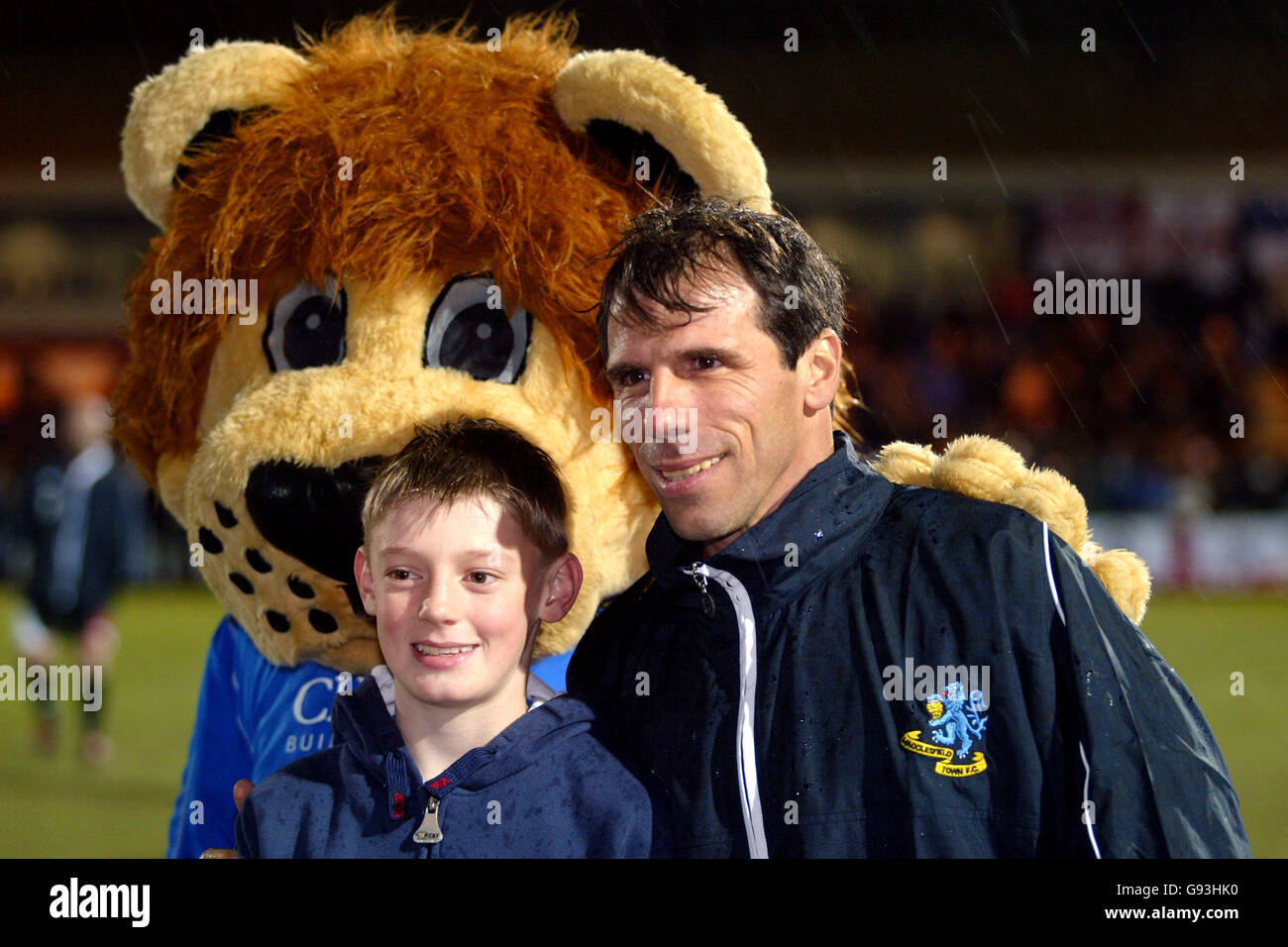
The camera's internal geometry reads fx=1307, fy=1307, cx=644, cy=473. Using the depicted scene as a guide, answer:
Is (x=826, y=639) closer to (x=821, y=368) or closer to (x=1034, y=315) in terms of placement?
(x=821, y=368)

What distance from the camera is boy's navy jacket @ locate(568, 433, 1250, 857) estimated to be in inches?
62.4

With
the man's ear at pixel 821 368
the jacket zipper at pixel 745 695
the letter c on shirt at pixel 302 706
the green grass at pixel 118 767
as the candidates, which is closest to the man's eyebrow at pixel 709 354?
the man's ear at pixel 821 368

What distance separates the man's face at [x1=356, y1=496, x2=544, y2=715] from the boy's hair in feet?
0.06

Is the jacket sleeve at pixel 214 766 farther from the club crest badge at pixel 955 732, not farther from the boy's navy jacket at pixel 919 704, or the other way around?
the club crest badge at pixel 955 732

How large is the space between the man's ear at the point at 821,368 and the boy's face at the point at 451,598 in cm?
46

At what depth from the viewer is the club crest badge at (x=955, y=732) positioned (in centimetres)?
162

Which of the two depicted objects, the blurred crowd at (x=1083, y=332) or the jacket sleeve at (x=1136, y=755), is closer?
the jacket sleeve at (x=1136, y=755)

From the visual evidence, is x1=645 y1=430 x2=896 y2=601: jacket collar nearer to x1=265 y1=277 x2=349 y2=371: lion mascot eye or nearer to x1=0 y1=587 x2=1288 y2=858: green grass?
x1=265 y1=277 x2=349 y2=371: lion mascot eye

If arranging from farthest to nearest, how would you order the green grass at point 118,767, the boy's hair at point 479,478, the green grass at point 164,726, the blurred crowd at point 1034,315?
the blurred crowd at point 1034,315 → the green grass at point 164,726 → the green grass at point 118,767 → the boy's hair at point 479,478

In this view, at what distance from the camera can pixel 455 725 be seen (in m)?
1.83

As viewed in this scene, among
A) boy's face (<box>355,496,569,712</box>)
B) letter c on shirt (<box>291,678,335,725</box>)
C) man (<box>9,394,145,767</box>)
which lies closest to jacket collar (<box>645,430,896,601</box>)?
boy's face (<box>355,496,569,712</box>)

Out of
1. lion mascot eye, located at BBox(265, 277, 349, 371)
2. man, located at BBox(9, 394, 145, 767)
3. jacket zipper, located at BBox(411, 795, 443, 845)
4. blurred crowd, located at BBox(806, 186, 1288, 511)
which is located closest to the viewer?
jacket zipper, located at BBox(411, 795, 443, 845)

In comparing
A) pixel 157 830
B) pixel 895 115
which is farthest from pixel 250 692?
pixel 895 115

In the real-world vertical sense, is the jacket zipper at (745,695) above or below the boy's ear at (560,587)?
below
